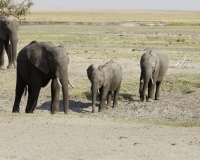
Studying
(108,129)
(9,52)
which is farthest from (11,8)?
(108,129)

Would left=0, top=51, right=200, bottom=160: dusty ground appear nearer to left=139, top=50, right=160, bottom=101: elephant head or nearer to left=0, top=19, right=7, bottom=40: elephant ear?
left=139, top=50, right=160, bottom=101: elephant head

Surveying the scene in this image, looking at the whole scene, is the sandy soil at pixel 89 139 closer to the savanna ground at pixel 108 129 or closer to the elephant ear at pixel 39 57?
the savanna ground at pixel 108 129

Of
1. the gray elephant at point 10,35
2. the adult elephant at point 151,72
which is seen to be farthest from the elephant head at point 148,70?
the gray elephant at point 10,35

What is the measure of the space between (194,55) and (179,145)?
71.5 ft

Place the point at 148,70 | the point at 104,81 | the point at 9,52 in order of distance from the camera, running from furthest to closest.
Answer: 1. the point at 9,52
2. the point at 148,70
3. the point at 104,81

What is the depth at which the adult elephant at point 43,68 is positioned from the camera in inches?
574

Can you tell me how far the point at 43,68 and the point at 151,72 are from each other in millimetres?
6049

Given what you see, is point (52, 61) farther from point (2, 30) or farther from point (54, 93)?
point (2, 30)

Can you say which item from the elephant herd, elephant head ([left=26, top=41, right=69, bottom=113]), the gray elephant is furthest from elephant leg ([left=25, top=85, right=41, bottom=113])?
the gray elephant

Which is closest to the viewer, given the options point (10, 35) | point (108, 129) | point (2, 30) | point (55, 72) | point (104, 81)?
point (108, 129)

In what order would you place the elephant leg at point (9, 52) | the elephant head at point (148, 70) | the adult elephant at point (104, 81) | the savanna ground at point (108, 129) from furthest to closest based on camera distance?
1. the elephant leg at point (9, 52)
2. the elephant head at point (148, 70)
3. the adult elephant at point (104, 81)
4. the savanna ground at point (108, 129)

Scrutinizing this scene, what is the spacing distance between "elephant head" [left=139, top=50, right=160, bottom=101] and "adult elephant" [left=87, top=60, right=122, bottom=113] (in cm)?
89

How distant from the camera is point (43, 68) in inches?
579

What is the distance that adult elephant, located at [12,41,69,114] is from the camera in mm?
14586
